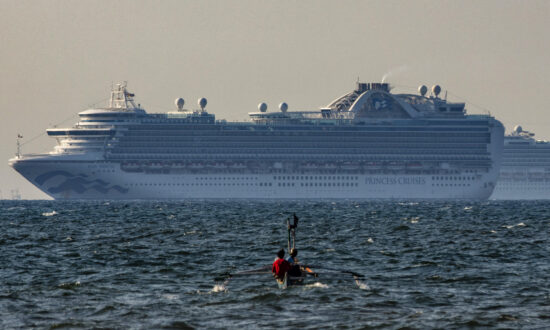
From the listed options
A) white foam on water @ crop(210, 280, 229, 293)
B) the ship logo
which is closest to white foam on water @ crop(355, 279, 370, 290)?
white foam on water @ crop(210, 280, 229, 293)

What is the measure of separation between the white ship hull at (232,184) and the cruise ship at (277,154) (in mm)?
151

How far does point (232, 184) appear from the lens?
167375 millimetres

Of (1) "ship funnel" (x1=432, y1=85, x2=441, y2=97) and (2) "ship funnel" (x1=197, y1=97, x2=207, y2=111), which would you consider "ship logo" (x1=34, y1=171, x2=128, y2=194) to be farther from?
(1) "ship funnel" (x1=432, y1=85, x2=441, y2=97)

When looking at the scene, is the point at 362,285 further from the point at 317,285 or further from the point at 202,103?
the point at 202,103

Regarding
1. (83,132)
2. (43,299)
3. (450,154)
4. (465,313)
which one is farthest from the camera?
(450,154)

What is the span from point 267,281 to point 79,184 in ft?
424

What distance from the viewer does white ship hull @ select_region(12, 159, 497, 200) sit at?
163 meters

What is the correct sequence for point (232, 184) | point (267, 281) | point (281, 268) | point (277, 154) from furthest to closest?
point (277, 154), point (232, 184), point (267, 281), point (281, 268)

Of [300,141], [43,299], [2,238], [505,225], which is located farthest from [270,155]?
[43,299]

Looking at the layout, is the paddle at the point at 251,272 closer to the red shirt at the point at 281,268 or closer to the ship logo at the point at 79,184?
the red shirt at the point at 281,268

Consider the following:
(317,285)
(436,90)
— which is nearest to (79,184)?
(436,90)

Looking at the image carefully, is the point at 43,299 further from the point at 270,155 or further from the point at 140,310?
the point at 270,155

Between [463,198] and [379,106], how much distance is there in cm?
2316

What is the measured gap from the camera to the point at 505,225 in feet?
242
